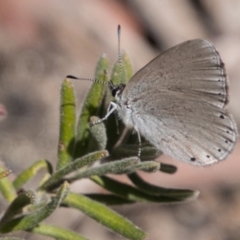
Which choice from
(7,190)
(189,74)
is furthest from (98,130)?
(189,74)

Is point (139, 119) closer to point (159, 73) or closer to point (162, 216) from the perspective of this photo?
point (159, 73)

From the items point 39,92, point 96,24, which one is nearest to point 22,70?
point 39,92

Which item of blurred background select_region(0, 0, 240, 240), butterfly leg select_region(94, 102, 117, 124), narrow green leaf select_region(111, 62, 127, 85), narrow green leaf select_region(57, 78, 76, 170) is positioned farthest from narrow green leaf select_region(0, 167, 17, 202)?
blurred background select_region(0, 0, 240, 240)

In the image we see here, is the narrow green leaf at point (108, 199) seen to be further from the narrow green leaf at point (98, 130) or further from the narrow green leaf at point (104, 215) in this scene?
the narrow green leaf at point (98, 130)

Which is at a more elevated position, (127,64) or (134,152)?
(127,64)

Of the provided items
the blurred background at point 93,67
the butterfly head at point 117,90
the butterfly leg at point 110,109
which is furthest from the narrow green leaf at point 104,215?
the blurred background at point 93,67

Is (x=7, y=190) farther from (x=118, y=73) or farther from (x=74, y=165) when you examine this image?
(x=118, y=73)
